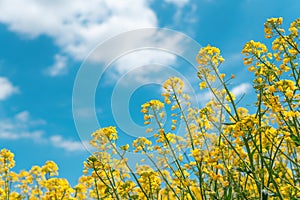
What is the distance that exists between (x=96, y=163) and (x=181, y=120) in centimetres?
113

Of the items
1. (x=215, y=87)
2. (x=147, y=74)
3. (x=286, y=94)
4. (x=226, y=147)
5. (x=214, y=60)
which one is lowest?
(x=226, y=147)

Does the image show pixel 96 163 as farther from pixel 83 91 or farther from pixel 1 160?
pixel 1 160

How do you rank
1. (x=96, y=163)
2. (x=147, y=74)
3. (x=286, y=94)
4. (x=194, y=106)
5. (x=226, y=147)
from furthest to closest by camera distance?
(x=147, y=74) < (x=194, y=106) < (x=96, y=163) < (x=226, y=147) < (x=286, y=94)

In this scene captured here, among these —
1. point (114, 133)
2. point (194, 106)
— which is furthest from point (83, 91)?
point (194, 106)

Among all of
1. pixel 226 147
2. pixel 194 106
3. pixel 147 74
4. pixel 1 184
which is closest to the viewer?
pixel 226 147

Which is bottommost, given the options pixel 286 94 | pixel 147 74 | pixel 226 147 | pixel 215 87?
pixel 226 147

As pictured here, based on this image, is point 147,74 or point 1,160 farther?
point 1,160

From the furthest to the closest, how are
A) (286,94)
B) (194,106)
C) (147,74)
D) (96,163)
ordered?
(147,74)
(194,106)
(96,163)
(286,94)

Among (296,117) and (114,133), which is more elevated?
(114,133)

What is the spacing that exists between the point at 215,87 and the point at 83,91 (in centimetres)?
167

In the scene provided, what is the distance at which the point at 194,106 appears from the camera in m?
4.61

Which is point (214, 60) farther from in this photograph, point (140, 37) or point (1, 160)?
point (1, 160)

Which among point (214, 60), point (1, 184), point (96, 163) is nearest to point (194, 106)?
point (214, 60)

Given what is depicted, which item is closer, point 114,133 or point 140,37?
point 114,133
